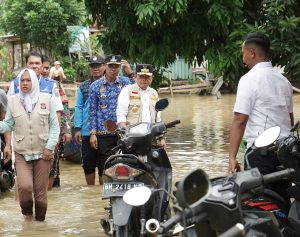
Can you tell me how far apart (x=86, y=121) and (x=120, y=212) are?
4.14m

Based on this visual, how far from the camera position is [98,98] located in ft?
29.6

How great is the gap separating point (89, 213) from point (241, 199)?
16.4ft

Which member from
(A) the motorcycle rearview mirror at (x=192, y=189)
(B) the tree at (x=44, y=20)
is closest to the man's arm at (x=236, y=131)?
(A) the motorcycle rearview mirror at (x=192, y=189)

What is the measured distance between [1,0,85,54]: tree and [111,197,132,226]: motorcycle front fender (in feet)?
99.4

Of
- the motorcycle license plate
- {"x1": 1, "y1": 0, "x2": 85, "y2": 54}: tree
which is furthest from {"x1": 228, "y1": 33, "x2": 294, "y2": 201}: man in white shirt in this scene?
{"x1": 1, "y1": 0, "x2": 85, "y2": 54}: tree

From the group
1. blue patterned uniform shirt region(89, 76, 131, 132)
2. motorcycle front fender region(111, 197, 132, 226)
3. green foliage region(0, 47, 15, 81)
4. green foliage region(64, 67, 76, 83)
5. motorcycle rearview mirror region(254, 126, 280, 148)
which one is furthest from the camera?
green foliage region(0, 47, 15, 81)

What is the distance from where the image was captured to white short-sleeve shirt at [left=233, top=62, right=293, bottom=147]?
5.92 m

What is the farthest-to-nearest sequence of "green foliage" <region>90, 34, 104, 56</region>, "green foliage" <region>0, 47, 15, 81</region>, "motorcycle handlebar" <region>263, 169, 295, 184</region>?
"green foliage" <region>0, 47, 15, 81</region>
"green foliage" <region>90, 34, 104, 56</region>
"motorcycle handlebar" <region>263, 169, 295, 184</region>

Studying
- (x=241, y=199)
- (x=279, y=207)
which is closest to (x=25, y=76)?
(x=279, y=207)

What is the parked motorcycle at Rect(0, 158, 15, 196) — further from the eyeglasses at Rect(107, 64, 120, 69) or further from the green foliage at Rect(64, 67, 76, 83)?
the green foliage at Rect(64, 67, 76, 83)

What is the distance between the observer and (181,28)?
1150 centimetres

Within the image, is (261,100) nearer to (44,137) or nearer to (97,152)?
(44,137)

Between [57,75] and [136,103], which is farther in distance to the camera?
[57,75]

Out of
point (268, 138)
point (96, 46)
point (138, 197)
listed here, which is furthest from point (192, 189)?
point (96, 46)
